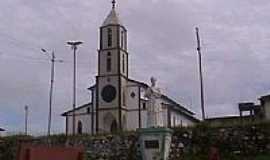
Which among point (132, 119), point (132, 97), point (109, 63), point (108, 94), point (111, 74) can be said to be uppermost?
point (109, 63)

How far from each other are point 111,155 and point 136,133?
4.29ft

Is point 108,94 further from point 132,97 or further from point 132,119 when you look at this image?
point 132,119

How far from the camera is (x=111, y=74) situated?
176 feet

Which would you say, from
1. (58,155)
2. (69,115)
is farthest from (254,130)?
(69,115)

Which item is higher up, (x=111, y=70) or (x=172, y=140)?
(x=111, y=70)

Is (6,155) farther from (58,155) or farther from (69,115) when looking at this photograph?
(69,115)

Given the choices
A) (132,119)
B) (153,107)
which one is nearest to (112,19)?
(132,119)

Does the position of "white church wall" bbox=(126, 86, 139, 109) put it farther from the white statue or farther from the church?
the white statue

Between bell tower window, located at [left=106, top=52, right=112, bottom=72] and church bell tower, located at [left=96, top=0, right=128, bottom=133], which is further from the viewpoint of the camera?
bell tower window, located at [left=106, top=52, right=112, bottom=72]

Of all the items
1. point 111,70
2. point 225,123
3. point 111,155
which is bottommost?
point 111,155

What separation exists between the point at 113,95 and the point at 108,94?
2.02 ft

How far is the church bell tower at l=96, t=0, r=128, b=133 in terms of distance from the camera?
51.6 m

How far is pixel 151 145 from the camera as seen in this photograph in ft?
52.6

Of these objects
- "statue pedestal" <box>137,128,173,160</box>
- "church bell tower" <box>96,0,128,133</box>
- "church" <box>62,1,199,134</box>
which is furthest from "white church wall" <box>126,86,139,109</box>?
"statue pedestal" <box>137,128,173,160</box>
